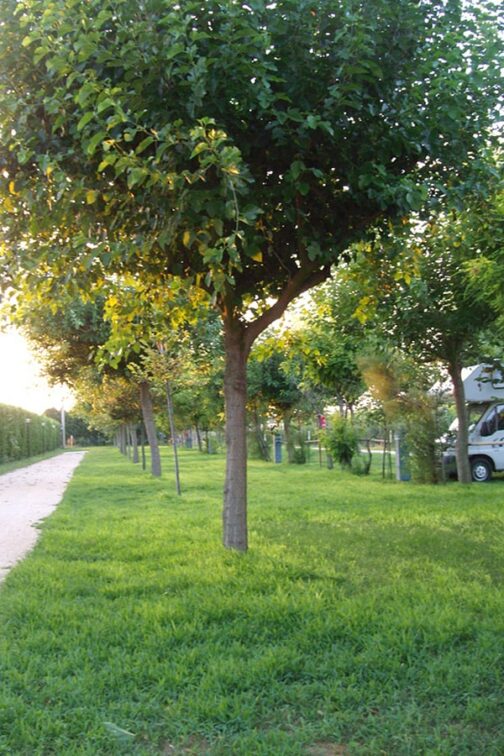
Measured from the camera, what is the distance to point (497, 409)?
16.4m

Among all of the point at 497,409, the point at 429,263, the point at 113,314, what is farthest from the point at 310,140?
the point at 497,409

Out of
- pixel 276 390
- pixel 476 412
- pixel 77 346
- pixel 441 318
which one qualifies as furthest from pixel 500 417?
pixel 276 390

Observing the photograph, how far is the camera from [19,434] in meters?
32.0

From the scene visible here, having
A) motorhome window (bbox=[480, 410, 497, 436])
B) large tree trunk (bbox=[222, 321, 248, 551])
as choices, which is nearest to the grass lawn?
large tree trunk (bbox=[222, 321, 248, 551])

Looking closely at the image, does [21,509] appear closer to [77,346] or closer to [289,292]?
[77,346]

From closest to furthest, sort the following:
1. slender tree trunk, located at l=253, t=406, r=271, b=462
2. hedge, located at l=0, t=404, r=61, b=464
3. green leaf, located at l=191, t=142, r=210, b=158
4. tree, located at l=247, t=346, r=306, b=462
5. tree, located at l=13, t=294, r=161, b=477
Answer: green leaf, located at l=191, t=142, r=210, b=158 < tree, located at l=13, t=294, r=161, b=477 < tree, located at l=247, t=346, r=306, b=462 < hedge, located at l=0, t=404, r=61, b=464 < slender tree trunk, located at l=253, t=406, r=271, b=462

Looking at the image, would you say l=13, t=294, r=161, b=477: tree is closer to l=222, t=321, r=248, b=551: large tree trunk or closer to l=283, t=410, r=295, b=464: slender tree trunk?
l=222, t=321, r=248, b=551: large tree trunk

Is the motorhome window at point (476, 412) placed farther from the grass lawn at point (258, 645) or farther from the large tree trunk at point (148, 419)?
the grass lawn at point (258, 645)

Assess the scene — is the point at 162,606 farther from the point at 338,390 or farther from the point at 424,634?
the point at 338,390

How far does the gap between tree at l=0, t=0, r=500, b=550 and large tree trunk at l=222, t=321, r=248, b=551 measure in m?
1.33

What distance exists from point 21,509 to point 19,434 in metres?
21.1

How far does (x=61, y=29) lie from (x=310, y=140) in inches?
71.1

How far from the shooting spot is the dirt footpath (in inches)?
301

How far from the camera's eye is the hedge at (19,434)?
27703mm
